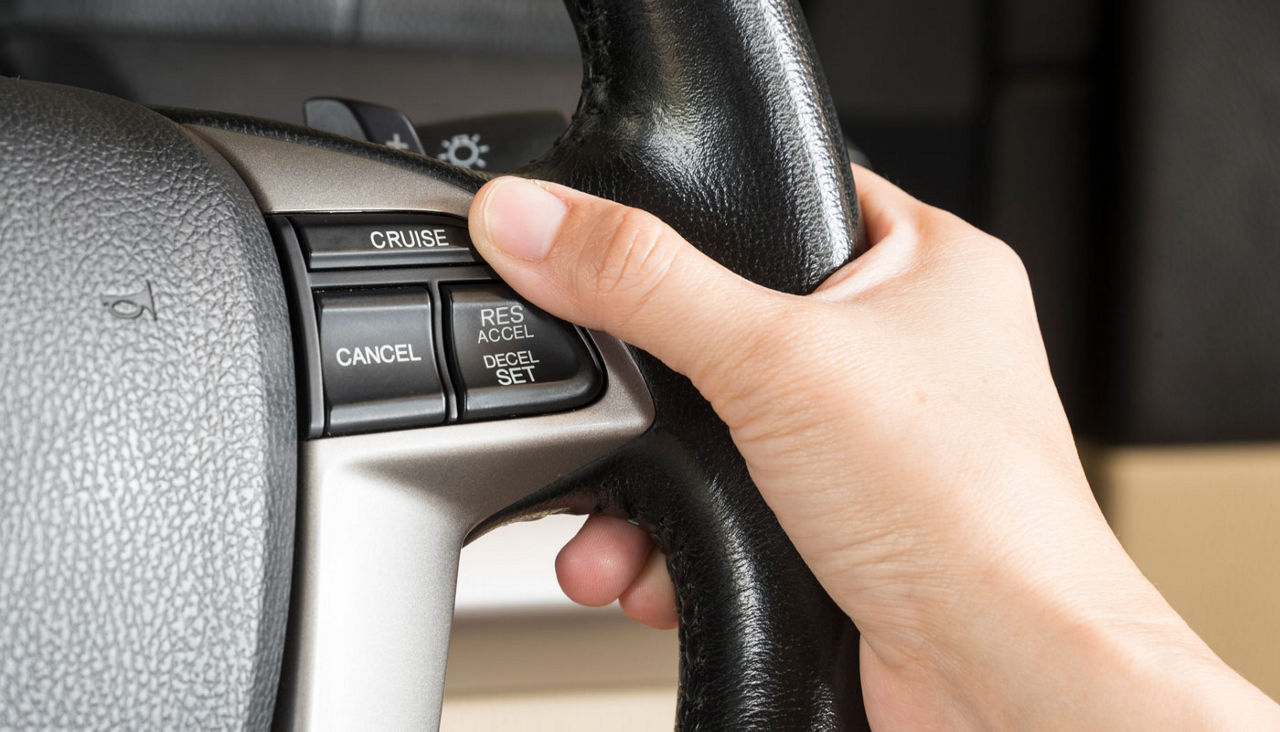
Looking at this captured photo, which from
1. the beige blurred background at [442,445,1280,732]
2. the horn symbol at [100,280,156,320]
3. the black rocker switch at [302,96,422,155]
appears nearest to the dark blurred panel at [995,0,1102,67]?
the beige blurred background at [442,445,1280,732]

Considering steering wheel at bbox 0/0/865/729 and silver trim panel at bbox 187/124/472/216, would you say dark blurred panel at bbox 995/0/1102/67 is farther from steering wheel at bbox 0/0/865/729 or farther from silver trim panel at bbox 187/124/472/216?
silver trim panel at bbox 187/124/472/216

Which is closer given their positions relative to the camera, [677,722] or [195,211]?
[195,211]

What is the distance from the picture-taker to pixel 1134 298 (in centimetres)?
77

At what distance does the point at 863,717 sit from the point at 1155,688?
0.30 feet

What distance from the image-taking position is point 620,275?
11.3 inches

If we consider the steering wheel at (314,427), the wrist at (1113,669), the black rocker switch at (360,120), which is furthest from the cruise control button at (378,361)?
the black rocker switch at (360,120)

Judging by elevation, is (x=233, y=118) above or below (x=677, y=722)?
above

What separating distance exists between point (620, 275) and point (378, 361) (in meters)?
0.07

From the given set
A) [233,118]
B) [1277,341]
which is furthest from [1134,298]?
[233,118]

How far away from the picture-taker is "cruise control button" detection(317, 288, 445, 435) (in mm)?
253

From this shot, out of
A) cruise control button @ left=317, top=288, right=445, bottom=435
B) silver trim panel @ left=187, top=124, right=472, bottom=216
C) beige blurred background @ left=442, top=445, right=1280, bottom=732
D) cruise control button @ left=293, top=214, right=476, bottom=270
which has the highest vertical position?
silver trim panel @ left=187, top=124, right=472, bottom=216

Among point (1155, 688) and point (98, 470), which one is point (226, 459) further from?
point (1155, 688)

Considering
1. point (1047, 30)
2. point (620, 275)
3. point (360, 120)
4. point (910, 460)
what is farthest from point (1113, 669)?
point (1047, 30)

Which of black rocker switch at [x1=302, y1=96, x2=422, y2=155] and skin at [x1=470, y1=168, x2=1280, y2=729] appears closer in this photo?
skin at [x1=470, y1=168, x2=1280, y2=729]
